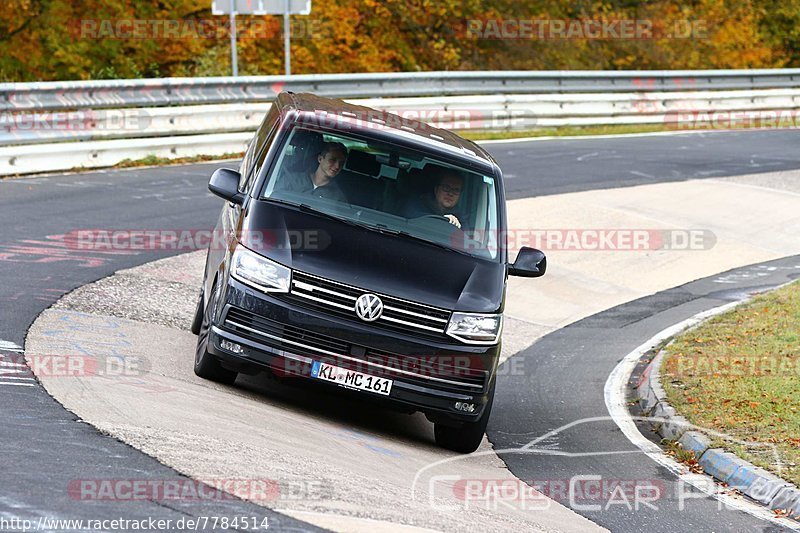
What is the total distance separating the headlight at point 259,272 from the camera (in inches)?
308

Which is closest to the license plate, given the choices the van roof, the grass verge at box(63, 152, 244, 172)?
the van roof

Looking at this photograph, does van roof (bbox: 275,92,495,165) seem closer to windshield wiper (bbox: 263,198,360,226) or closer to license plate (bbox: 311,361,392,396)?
windshield wiper (bbox: 263,198,360,226)

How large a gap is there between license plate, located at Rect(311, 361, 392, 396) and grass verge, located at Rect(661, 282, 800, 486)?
8.41 ft

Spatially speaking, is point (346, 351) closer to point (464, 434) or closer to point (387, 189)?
point (464, 434)

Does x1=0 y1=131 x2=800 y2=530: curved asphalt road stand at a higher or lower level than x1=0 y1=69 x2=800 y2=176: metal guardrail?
lower

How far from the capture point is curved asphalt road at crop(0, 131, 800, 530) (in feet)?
19.1

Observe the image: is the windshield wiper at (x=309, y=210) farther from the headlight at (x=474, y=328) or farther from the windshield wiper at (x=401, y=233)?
the headlight at (x=474, y=328)

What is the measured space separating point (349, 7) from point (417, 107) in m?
11.7

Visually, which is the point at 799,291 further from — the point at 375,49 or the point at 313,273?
the point at 375,49

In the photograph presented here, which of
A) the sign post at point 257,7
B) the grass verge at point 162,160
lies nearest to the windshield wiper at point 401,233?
the grass verge at point 162,160

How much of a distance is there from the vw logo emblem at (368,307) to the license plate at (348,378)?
1.18 feet

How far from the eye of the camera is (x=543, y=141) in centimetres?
2428

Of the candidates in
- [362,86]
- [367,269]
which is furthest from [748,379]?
[362,86]

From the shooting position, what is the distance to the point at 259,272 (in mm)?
7875
